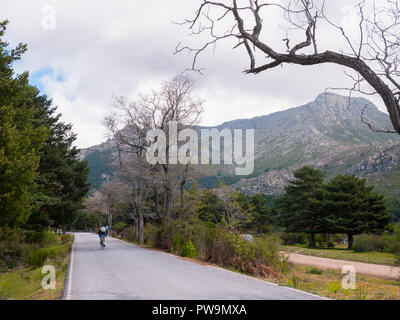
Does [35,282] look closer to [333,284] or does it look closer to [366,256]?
[333,284]

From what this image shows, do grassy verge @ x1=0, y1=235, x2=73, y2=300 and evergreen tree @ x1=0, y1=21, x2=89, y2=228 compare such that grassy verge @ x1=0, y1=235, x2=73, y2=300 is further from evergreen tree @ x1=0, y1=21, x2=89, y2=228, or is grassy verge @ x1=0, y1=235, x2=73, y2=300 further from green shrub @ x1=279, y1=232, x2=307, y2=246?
green shrub @ x1=279, y1=232, x2=307, y2=246

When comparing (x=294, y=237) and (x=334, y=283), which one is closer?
(x=334, y=283)

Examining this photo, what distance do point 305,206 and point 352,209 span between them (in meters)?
7.96

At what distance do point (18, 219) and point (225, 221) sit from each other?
30.2 feet

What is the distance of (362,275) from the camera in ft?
55.2

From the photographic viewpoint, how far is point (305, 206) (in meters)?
51.5

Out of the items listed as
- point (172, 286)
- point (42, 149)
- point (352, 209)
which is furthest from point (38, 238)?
point (352, 209)

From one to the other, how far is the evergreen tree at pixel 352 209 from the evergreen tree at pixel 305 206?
185 cm

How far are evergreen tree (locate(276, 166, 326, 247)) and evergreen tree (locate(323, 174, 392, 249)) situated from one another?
1851 mm

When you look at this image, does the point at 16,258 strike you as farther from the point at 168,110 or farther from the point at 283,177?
the point at 283,177

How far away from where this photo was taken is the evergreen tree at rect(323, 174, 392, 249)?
→ 4291 cm

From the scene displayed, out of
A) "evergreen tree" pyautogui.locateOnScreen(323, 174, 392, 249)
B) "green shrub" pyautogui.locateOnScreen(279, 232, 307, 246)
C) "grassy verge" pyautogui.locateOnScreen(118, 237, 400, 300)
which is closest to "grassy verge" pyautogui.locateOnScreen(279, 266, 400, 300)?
"grassy verge" pyautogui.locateOnScreen(118, 237, 400, 300)

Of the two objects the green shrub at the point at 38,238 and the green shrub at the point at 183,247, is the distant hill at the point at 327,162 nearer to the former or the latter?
the green shrub at the point at 38,238

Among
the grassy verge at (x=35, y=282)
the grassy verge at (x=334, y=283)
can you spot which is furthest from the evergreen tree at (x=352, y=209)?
the grassy verge at (x=35, y=282)
